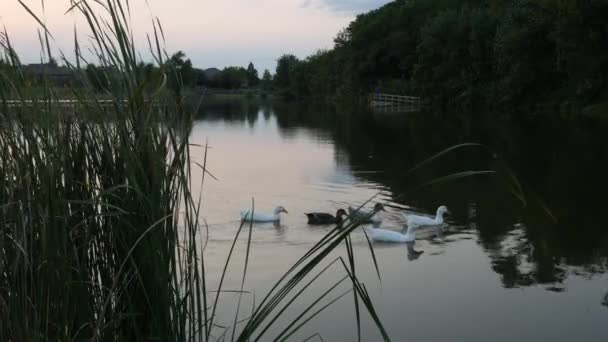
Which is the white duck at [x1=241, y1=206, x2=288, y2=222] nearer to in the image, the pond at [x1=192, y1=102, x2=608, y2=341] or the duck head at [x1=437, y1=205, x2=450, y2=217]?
the pond at [x1=192, y1=102, x2=608, y2=341]

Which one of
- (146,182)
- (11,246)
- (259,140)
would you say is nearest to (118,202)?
(146,182)

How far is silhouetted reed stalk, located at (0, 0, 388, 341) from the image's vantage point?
3416mm

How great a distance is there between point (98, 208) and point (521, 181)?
1157 cm

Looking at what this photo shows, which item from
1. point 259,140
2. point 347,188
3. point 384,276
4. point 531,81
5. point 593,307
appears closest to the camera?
point 593,307

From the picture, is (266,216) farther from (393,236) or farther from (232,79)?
(232,79)

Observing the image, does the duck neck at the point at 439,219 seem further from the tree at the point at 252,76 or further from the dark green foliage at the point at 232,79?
the tree at the point at 252,76

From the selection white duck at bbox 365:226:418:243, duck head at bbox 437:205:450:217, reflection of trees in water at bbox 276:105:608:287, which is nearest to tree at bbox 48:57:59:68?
reflection of trees in water at bbox 276:105:608:287

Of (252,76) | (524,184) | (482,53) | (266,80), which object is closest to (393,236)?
(524,184)

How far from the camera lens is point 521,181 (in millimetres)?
14242

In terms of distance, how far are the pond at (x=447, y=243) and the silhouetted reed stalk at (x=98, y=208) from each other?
1.20 metres

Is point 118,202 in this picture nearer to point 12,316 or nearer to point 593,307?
point 12,316

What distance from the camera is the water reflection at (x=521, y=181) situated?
918 cm

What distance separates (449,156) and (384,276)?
12.6 meters

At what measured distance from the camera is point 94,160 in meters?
3.81
